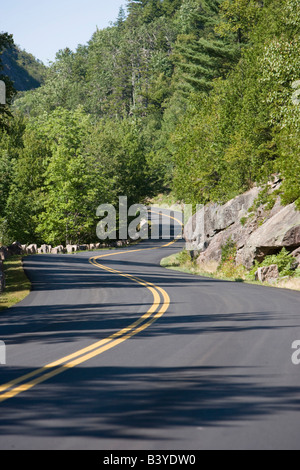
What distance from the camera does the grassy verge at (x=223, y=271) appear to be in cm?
2073

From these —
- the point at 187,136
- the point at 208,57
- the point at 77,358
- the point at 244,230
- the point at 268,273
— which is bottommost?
the point at 77,358

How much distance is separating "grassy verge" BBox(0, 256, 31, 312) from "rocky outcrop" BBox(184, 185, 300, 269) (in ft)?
35.4

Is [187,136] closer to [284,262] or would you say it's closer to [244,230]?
[244,230]

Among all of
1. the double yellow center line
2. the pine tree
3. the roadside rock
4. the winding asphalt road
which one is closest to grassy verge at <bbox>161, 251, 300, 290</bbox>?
the roadside rock

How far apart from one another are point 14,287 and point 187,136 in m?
24.6

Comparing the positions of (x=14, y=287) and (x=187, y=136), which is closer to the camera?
(x=14, y=287)

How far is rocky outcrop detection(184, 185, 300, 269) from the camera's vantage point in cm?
2350

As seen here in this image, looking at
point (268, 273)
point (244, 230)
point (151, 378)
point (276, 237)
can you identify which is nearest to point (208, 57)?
point (244, 230)

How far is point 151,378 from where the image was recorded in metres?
6.31

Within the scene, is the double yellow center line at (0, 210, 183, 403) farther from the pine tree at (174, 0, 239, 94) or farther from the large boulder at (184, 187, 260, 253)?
the pine tree at (174, 0, 239, 94)

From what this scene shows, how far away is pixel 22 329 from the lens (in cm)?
1064

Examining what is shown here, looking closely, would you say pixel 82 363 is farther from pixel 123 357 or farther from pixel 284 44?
pixel 284 44

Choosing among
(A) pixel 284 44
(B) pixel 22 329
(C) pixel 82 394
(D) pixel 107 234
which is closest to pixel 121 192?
(D) pixel 107 234

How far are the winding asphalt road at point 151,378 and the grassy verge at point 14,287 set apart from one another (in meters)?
2.69
